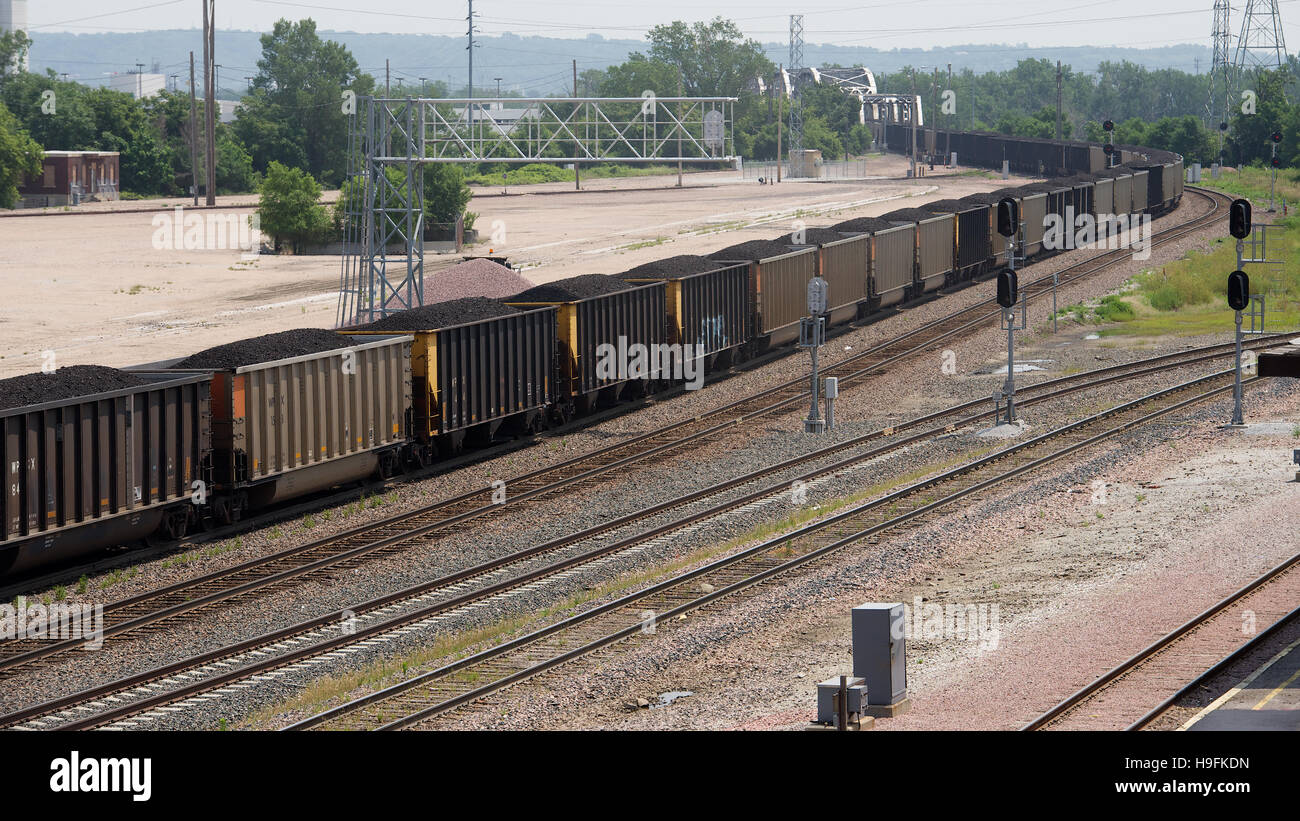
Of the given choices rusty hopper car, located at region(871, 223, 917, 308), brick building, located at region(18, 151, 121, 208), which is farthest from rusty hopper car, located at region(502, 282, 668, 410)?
brick building, located at region(18, 151, 121, 208)

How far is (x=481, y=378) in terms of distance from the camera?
Result: 32.0m

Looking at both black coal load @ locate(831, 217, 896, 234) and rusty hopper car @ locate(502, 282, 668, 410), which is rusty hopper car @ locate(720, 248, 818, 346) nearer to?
rusty hopper car @ locate(502, 282, 668, 410)

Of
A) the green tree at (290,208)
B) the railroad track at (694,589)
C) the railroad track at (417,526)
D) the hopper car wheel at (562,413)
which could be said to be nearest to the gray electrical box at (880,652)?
the railroad track at (694,589)

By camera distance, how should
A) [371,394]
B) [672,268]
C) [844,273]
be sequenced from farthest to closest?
[844,273], [672,268], [371,394]

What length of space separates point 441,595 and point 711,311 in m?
20.5

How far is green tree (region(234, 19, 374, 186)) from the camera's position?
504 ft

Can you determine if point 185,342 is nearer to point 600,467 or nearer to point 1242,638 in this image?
point 600,467

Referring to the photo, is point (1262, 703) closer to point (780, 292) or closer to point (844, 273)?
point (780, 292)

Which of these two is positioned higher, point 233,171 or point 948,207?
point 233,171

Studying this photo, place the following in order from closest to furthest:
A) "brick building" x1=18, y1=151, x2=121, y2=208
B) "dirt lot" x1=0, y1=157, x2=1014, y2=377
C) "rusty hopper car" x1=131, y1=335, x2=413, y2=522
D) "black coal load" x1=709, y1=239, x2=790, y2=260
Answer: "rusty hopper car" x1=131, y1=335, x2=413, y2=522, "black coal load" x1=709, y1=239, x2=790, y2=260, "dirt lot" x1=0, y1=157, x2=1014, y2=377, "brick building" x1=18, y1=151, x2=121, y2=208

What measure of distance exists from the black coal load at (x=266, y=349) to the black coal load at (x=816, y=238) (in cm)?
2230

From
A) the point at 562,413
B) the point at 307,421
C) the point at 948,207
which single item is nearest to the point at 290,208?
the point at 948,207

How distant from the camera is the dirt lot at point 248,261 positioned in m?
56.4

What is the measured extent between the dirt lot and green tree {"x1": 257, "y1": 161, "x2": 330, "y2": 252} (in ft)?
8.14
